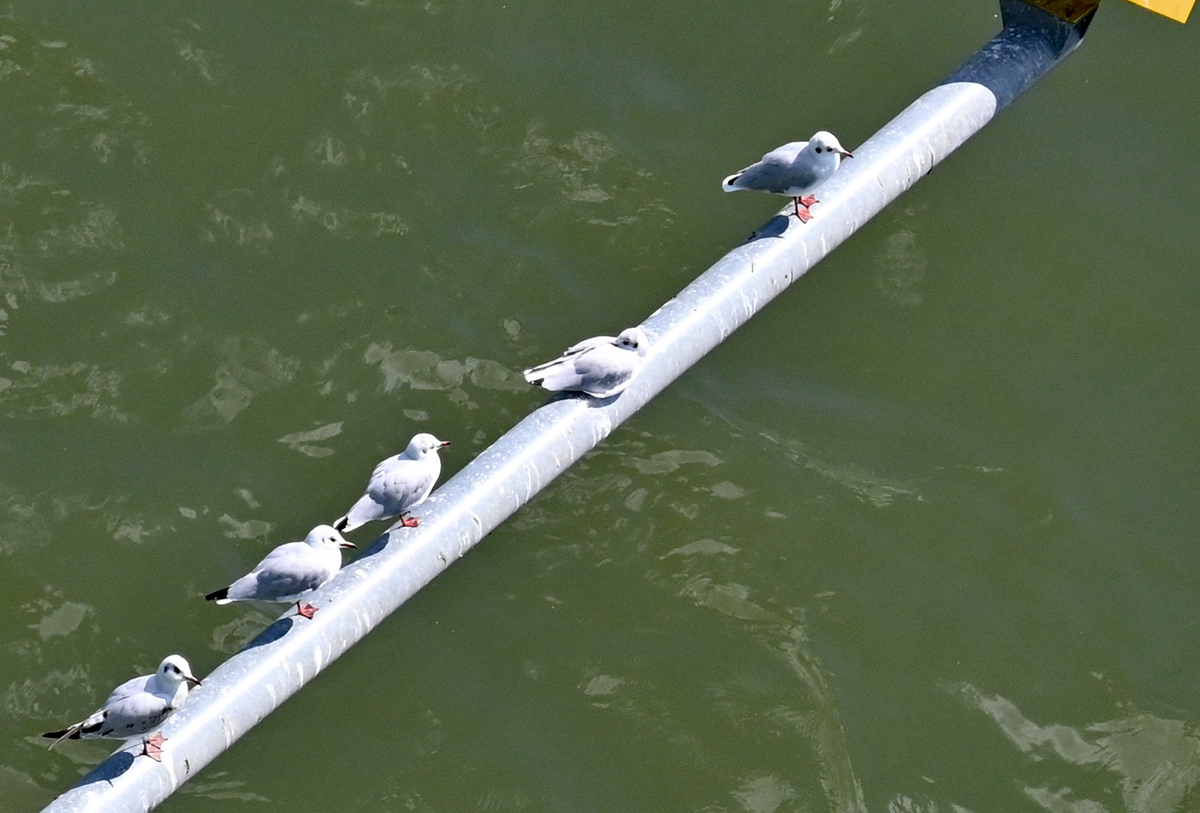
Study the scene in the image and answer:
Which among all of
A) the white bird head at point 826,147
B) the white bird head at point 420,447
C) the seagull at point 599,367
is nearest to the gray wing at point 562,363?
the seagull at point 599,367

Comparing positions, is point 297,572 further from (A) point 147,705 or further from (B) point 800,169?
(B) point 800,169

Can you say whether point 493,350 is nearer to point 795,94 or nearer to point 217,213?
point 217,213

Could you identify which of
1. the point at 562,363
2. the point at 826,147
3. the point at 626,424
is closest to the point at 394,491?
Answer: the point at 562,363

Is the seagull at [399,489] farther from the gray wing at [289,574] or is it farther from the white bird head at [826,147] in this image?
the white bird head at [826,147]

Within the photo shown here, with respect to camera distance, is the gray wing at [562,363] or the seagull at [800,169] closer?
the gray wing at [562,363]

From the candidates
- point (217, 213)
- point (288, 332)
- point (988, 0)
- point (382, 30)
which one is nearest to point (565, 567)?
point (288, 332)

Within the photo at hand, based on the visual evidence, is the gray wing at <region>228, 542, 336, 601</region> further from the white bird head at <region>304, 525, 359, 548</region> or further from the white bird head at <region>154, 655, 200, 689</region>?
the white bird head at <region>154, 655, 200, 689</region>

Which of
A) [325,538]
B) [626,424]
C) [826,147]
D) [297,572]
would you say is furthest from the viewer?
[626,424]

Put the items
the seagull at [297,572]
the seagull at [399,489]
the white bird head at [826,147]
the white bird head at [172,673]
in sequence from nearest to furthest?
the white bird head at [172,673]
the seagull at [297,572]
the seagull at [399,489]
the white bird head at [826,147]
